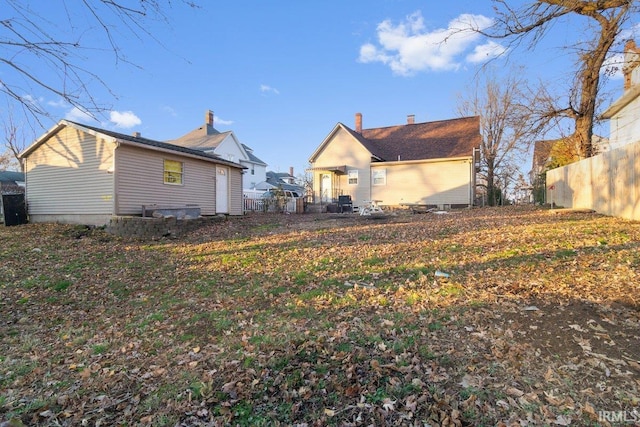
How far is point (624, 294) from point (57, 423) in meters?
6.13

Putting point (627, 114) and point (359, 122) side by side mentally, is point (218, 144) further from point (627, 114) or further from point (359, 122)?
point (627, 114)

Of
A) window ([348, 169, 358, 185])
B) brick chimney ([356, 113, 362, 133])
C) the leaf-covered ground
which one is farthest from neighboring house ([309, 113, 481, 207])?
the leaf-covered ground

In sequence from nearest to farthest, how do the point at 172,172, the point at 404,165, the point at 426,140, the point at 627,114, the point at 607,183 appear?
the point at 607,183 < the point at 172,172 < the point at 627,114 < the point at 404,165 < the point at 426,140

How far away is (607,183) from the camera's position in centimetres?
989

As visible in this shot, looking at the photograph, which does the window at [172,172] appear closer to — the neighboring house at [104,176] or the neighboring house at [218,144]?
the neighboring house at [104,176]

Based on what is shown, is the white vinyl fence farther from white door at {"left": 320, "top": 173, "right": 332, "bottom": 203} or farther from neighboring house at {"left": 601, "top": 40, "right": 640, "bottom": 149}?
white door at {"left": 320, "top": 173, "right": 332, "bottom": 203}

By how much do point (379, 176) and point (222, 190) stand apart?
1008 centimetres

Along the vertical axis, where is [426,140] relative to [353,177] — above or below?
above

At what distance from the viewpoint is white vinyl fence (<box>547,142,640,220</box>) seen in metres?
8.40

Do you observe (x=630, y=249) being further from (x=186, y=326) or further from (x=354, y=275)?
(x=186, y=326)

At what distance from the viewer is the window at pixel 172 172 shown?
45.4 feet

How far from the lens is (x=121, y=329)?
4.68m

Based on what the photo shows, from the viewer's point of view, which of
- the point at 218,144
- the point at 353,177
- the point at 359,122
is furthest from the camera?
the point at 218,144

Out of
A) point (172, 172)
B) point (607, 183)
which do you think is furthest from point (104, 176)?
point (607, 183)
